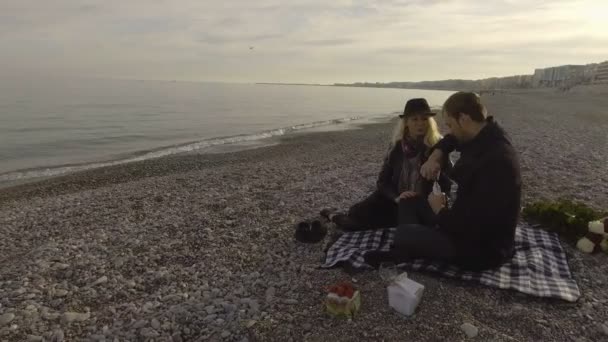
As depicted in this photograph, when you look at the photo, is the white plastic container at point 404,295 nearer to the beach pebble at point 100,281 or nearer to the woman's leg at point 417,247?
the woman's leg at point 417,247

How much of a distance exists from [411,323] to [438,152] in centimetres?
218

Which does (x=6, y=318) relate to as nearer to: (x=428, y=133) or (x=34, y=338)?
(x=34, y=338)

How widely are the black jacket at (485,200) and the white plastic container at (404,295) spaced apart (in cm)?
81

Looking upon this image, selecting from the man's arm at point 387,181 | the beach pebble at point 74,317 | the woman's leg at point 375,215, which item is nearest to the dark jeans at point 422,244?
the man's arm at point 387,181

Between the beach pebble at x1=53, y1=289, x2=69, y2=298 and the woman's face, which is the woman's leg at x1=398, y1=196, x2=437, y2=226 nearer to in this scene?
the woman's face

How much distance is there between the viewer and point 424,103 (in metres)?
5.86

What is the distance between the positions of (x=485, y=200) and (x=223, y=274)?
3.42 meters

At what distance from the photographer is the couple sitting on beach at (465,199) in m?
4.30

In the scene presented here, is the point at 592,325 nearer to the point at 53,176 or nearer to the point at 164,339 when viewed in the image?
the point at 164,339

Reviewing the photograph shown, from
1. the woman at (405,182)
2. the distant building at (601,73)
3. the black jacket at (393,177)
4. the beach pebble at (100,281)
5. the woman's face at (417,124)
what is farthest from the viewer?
the distant building at (601,73)

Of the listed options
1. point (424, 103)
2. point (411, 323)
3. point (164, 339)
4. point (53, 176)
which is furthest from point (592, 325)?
point (53, 176)

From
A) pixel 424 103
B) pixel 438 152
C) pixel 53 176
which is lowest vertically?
pixel 53 176

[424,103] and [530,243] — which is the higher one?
[424,103]

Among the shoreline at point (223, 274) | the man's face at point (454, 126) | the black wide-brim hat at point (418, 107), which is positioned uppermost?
the black wide-brim hat at point (418, 107)
